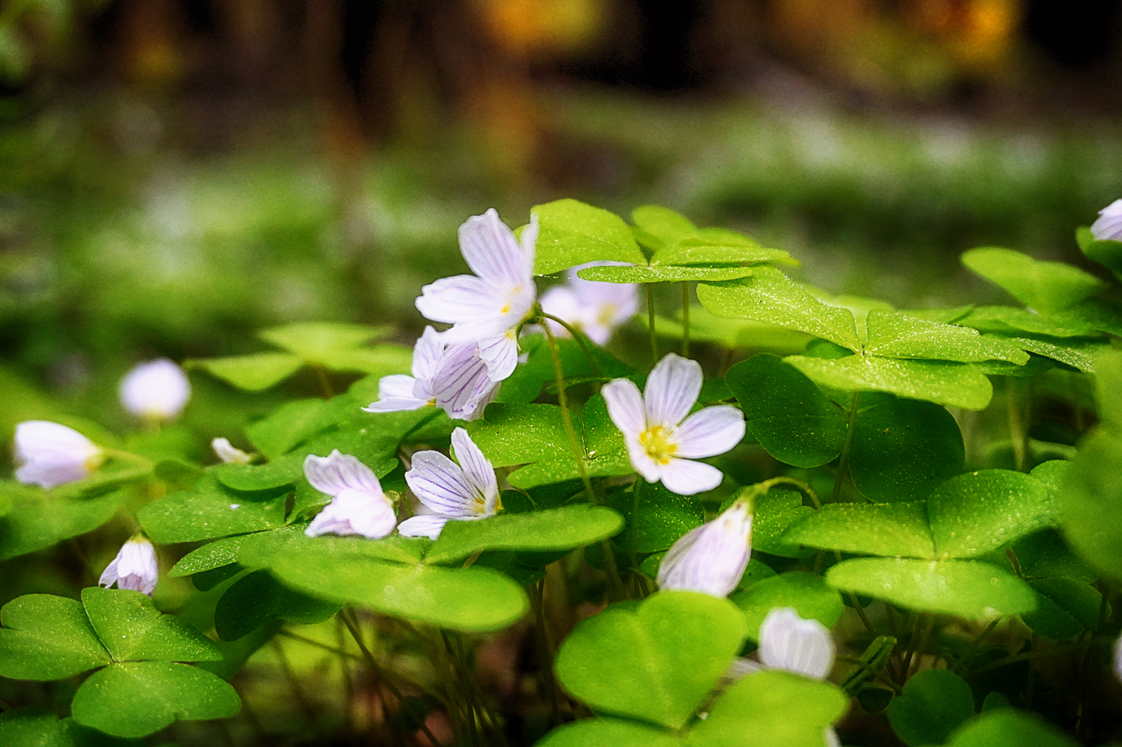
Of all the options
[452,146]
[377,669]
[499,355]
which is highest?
[499,355]

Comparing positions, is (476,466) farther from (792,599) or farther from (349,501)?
(792,599)

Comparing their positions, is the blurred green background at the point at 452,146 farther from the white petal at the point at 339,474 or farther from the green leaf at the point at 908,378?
the green leaf at the point at 908,378

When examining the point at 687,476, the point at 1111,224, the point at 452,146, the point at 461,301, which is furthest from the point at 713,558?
the point at 452,146

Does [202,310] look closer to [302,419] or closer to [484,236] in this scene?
[302,419]

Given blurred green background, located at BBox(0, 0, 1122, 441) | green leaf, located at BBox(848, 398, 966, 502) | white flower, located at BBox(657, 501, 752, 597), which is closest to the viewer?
white flower, located at BBox(657, 501, 752, 597)

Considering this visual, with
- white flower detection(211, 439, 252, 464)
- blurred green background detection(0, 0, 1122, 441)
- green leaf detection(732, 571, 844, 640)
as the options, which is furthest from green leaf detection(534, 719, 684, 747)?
blurred green background detection(0, 0, 1122, 441)

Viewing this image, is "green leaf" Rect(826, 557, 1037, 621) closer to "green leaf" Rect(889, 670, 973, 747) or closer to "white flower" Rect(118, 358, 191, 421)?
"green leaf" Rect(889, 670, 973, 747)
